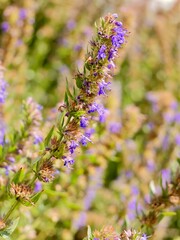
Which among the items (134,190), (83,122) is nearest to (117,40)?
(83,122)

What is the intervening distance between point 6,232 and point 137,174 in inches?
145

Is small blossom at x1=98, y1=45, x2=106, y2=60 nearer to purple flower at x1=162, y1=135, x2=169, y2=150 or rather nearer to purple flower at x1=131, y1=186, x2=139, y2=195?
purple flower at x1=131, y1=186, x2=139, y2=195

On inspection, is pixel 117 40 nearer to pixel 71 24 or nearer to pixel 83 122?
pixel 83 122

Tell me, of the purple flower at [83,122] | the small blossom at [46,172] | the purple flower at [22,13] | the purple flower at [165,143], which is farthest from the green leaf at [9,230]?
the purple flower at [165,143]

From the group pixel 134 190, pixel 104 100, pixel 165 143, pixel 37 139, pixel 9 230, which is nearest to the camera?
pixel 9 230

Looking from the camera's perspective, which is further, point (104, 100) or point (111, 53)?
point (104, 100)

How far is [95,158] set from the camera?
5289 mm

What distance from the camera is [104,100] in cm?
554

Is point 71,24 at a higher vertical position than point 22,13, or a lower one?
higher

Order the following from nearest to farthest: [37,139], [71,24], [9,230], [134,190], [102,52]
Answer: [102,52]
[9,230]
[37,139]
[134,190]
[71,24]

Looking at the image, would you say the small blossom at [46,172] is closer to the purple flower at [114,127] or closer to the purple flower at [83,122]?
the purple flower at [83,122]

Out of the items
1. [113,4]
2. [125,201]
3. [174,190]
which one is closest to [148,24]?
[113,4]

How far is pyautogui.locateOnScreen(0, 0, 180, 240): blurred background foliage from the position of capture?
5461mm

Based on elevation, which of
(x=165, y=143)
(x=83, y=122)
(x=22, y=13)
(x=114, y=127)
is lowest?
(x=83, y=122)
